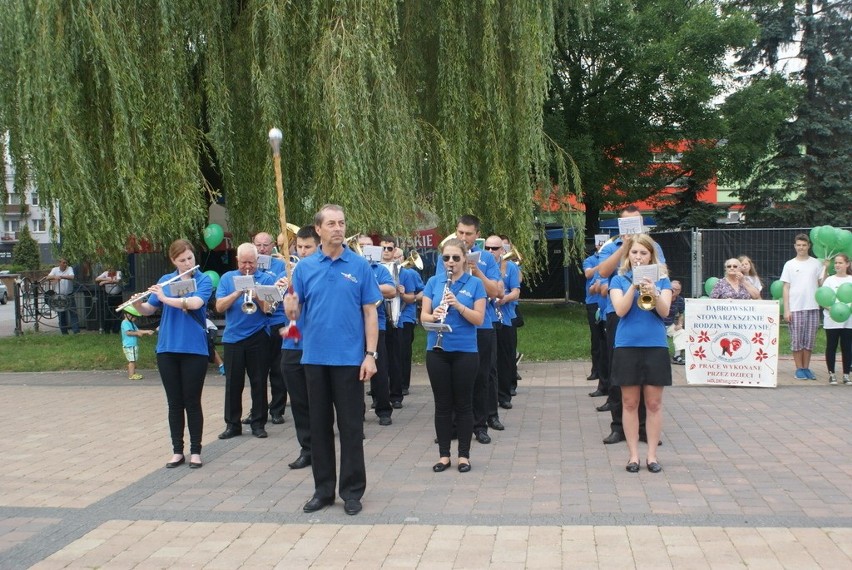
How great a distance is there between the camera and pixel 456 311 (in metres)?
7.11

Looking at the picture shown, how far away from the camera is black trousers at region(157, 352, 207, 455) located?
7426 mm

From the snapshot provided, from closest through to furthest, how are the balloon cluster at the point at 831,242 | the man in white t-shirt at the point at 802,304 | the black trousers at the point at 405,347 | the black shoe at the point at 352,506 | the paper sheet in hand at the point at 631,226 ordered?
the black shoe at the point at 352,506, the paper sheet in hand at the point at 631,226, the black trousers at the point at 405,347, the man in white t-shirt at the point at 802,304, the balloon cluster at the point at 831,242

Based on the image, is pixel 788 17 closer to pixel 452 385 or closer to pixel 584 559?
pixel 452 385

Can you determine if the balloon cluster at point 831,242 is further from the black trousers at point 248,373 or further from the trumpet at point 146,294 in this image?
the trumpet at point 146,294

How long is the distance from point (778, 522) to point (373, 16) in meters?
9.27

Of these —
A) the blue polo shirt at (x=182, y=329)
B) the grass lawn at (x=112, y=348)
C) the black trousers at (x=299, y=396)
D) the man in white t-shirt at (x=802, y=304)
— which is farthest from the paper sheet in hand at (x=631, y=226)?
the grass lawn at (x=112, y=348)

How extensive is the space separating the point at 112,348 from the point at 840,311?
12344mm

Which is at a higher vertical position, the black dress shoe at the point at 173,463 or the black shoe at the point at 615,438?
the black dress shoe at the point at 173,463

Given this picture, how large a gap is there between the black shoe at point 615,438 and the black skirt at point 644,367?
1.19 meters

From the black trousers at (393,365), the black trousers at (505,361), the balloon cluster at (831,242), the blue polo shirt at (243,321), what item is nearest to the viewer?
the blue polo shirt at (243,321)

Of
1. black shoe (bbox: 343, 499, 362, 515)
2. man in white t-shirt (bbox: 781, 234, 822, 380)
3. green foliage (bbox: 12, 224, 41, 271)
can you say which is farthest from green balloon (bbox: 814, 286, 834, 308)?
green foliage (bbox: 12, 224, 41, 271)

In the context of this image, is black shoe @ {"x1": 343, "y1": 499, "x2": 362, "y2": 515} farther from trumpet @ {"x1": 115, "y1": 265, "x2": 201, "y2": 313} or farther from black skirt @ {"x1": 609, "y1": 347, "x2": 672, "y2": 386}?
trumpet @ {"x1": 115, "y1": 265, "x2": 201, "y2": 313}

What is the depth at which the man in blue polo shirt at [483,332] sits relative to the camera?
7.91 m

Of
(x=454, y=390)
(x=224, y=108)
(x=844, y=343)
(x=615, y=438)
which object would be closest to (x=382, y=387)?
(x=454, y=390)
